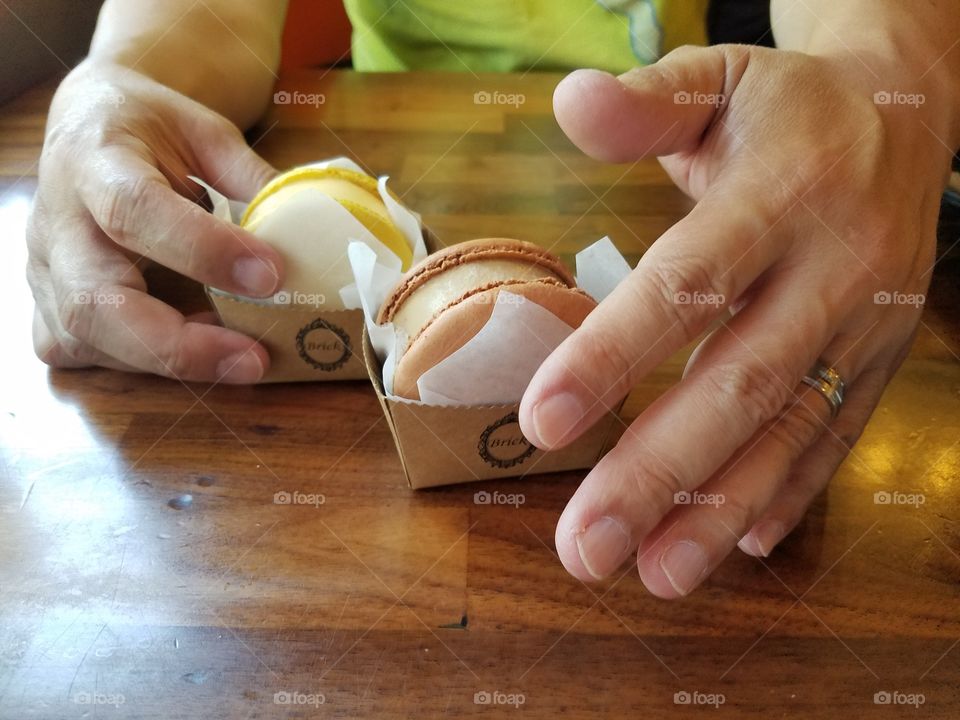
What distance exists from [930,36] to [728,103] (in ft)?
0.93

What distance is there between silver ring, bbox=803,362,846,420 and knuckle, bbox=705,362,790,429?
0.07 m

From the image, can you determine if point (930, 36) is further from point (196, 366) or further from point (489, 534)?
point (196, 366)

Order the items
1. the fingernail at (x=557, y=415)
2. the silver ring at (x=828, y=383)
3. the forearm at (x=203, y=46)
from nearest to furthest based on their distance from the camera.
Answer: the fingernail at (x=557, y=415) → the silver ring at (x=828, y=383) → the forearm at (x=203, y=46)

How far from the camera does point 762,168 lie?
56 cm

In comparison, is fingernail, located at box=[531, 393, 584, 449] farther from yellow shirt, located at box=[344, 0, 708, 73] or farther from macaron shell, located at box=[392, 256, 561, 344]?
yellow shirt, located at box=[344, 0, 708, 73]

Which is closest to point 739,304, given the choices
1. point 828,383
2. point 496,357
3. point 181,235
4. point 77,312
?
point 828,383

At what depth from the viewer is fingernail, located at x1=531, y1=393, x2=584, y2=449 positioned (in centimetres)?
49

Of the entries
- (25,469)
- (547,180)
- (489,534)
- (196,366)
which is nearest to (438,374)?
(489,534)

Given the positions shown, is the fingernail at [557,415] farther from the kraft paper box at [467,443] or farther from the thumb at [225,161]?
the thumb at [225,161]

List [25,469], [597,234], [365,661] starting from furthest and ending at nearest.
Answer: [597,234] → [25,469] → [365,661]

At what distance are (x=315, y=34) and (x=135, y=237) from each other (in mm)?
841

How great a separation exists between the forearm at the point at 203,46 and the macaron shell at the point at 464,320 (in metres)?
0.58

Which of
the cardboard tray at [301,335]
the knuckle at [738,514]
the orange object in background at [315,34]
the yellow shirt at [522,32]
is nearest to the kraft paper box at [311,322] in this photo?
the cardboard tray at [301,335]

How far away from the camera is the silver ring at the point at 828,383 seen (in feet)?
1.95
